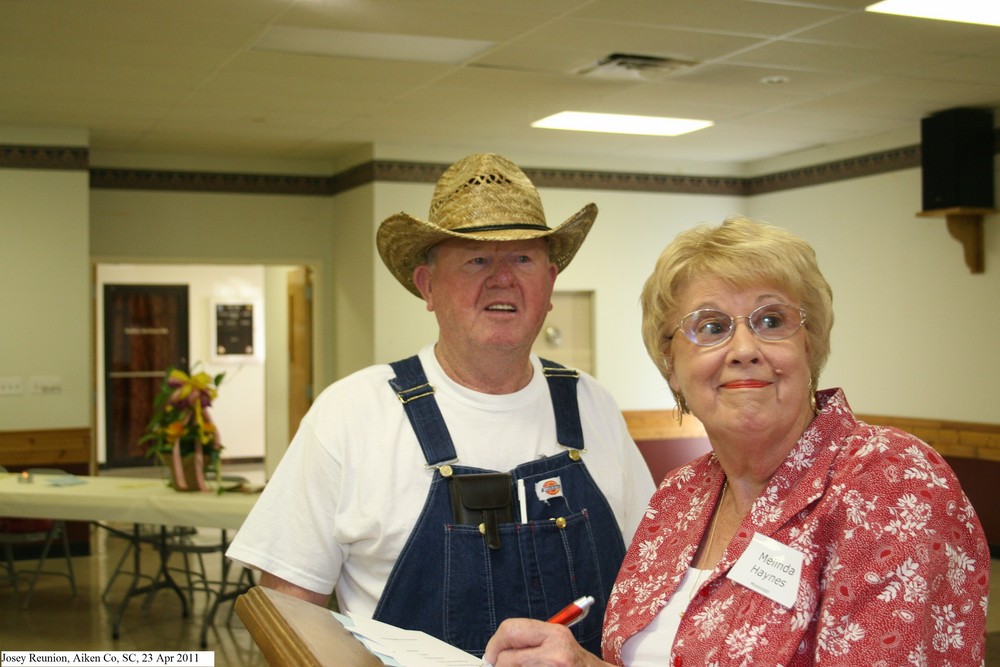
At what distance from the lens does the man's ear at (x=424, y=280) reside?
232 centimetres

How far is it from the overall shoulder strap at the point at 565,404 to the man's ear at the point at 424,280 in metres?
0.29

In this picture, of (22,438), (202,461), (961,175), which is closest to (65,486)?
(202,461)

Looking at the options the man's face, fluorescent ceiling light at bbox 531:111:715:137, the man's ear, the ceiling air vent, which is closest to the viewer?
the man's face

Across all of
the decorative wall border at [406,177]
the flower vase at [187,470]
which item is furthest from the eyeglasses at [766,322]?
the decorative wall border at [406,177]

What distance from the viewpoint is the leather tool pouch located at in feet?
6.63

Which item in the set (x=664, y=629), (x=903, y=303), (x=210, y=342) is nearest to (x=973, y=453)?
(x=903, y=303)

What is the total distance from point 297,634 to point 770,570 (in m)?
0.67

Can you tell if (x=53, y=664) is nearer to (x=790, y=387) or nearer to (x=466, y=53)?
(x=790, y=387)

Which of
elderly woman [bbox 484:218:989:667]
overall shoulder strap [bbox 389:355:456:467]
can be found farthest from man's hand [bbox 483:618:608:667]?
overall shoulder strap [bbox 389:355:456:467]

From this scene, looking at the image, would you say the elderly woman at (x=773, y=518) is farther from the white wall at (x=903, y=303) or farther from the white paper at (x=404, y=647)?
the white wall at (x=903, y=303)

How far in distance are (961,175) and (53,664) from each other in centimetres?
782

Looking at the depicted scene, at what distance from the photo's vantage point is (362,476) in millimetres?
2025

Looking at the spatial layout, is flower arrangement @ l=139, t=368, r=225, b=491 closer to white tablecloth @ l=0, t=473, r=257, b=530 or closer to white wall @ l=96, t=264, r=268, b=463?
white tablecloth @ l=0, t=473, r=257, b=530

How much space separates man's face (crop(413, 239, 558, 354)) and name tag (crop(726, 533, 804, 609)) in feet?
2.58
